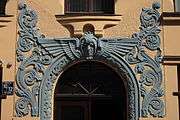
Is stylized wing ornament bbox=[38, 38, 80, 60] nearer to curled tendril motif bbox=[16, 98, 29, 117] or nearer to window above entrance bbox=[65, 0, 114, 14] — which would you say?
window above entrance bbox=[65, 0, 114, 14]

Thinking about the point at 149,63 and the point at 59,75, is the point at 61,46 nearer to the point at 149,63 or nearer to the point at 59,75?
the point at 59,75

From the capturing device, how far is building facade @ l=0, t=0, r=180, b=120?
644 inches

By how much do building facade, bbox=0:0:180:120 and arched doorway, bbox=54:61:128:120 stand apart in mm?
29

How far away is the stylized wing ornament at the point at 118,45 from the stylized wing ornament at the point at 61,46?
80cm

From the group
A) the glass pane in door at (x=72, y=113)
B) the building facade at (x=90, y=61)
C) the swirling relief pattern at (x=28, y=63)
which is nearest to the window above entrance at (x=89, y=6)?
the building facade at (x=90, y=61)

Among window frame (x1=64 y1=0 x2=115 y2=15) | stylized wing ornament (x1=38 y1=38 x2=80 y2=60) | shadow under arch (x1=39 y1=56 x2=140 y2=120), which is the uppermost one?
window frame (x1=64 y1=0 x2=115 y2=15)

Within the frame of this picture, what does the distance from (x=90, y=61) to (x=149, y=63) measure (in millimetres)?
1743

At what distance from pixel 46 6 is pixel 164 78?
412cm

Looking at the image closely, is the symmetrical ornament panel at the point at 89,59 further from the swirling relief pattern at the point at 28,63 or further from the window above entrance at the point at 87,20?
the window above entrance at the point at 87,20

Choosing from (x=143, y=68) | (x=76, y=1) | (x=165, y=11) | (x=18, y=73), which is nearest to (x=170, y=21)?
(x=165, y=11)

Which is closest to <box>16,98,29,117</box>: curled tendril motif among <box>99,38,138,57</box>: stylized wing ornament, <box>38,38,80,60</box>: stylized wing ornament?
<box>38,38,80,60</box>: stylized wing ornament

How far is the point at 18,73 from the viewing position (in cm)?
1656

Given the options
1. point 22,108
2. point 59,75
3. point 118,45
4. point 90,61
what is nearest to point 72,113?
point 59,75

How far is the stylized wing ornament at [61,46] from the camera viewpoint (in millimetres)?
16625
